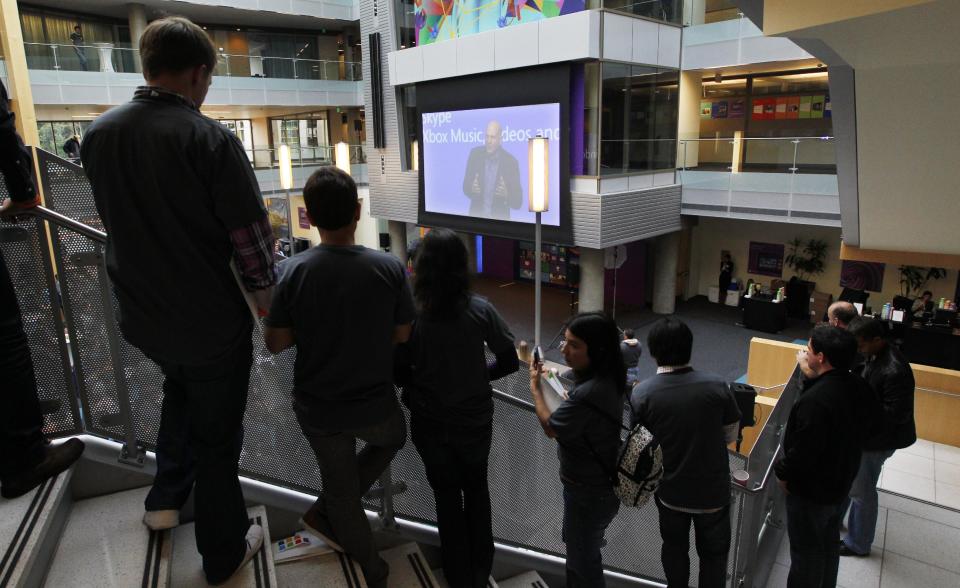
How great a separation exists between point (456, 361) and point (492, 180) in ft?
41.6

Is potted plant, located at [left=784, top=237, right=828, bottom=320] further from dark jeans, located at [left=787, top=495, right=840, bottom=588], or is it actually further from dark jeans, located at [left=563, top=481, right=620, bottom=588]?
dark jeans, located at [left=563, top=481, right=620, bottom=588]

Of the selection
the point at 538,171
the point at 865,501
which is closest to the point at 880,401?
the point at 865,501

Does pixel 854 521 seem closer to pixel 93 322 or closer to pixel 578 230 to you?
pixel 93 322

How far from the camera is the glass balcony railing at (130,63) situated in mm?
16828

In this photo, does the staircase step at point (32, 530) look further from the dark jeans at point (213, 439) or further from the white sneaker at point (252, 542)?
the white sneaker at point (252, 542)

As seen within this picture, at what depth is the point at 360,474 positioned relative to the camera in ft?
7.17

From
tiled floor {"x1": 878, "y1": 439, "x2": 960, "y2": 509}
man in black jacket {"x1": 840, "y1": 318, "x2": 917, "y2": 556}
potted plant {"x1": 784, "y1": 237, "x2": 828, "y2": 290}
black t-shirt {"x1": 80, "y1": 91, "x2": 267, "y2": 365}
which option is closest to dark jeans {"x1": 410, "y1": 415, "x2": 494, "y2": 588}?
black t-shirt {"x1": 80, "y1": 91, "x2": 267, "y2": 365}

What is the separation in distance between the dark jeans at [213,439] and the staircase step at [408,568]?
1.98 ft

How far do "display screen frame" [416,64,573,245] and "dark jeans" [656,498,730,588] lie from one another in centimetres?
1074

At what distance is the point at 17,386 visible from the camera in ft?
6.60

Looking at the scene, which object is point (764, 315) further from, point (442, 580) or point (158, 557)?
point (158, 557)

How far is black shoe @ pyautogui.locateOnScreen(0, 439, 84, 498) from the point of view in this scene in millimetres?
1968

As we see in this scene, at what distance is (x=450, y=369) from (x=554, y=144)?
38.0ft

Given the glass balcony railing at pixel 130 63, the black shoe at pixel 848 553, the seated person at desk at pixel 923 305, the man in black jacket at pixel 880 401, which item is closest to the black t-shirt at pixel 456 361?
the man in black jacket at pixel 880 401
